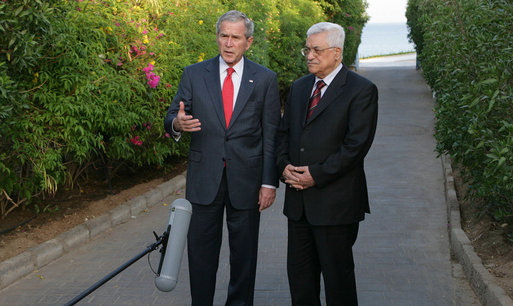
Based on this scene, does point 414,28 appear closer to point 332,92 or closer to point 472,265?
point 472,265

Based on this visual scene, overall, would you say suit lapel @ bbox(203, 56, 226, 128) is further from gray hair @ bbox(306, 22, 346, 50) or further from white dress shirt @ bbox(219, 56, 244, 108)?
gray hair @ bbox(306, 22, 346, 50)

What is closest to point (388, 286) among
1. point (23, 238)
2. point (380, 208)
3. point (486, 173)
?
point (486, 173)

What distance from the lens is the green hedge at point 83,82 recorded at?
619cm

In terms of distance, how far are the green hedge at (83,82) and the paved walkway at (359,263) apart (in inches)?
38.3

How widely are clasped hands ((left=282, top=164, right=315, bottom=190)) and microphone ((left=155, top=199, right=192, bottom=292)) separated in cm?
125

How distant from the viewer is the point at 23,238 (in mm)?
6828

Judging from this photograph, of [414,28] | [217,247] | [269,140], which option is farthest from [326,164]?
[414,28]

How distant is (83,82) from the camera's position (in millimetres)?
7074

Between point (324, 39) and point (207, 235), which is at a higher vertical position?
point (324, 39)

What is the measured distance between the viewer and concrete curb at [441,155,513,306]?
5.04m

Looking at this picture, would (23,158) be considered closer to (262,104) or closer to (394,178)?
(262,104)

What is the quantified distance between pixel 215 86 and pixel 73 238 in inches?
132

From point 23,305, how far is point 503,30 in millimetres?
4567

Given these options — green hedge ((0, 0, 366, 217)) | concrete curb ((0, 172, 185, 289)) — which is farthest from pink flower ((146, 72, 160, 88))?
concrete curb ((0, 172, 185, 289))
